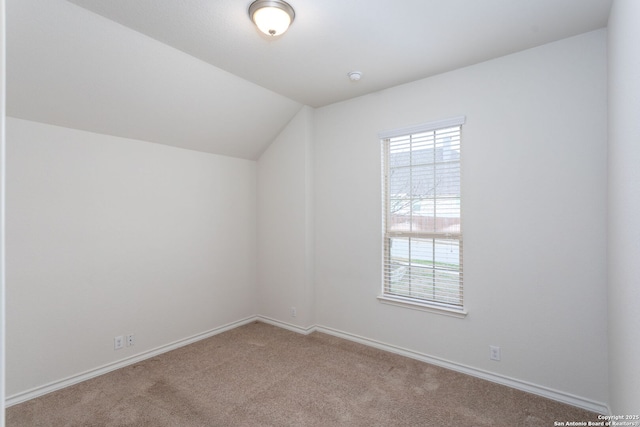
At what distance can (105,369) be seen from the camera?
298 cm

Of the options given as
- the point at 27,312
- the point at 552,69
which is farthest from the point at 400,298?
the point at 27,312

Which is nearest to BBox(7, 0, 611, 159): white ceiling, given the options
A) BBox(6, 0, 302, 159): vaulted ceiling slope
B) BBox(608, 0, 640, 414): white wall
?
BBox(6, 0, 302, 159): vaulted ceiling slope

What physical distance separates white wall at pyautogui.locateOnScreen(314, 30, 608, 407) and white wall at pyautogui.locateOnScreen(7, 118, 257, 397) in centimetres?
196

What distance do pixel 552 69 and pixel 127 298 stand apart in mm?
4155

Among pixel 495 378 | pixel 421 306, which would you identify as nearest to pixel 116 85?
pixel 421 306

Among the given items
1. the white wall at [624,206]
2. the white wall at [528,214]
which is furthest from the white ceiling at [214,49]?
the white wall at [624,206]

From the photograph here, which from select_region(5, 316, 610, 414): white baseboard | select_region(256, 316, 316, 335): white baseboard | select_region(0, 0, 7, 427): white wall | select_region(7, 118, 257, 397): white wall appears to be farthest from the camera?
select_region(256, 316, 316, 335): white baseboard

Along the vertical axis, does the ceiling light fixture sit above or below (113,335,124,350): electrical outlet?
above

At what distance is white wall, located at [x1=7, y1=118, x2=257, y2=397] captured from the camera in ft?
8.43

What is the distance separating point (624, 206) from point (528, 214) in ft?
3.06

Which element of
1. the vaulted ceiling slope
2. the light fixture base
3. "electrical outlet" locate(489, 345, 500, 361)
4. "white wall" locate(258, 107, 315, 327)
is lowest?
"electrical outlet" locate(489, 345, 500, 361)

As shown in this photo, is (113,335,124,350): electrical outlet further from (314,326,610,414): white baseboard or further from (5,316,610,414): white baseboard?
(314,326,610,414): white baseboard

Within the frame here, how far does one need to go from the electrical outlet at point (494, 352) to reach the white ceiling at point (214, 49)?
2.43 meters

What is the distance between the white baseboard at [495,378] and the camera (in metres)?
2.39
